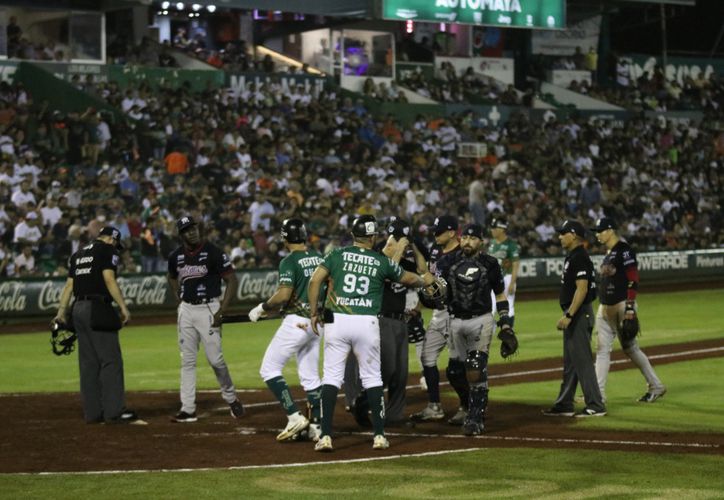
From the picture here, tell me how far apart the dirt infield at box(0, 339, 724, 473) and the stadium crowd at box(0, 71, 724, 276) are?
12691 millimetres

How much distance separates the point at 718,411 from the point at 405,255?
13.1ft

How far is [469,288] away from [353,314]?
186 cm

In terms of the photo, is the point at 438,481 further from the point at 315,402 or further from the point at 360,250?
the point at 315,402

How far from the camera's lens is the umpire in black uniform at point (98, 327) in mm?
14148

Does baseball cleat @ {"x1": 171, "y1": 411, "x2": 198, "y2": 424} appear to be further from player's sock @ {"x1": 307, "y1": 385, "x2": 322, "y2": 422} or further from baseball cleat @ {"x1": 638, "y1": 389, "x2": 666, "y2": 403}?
baseball cleat @ {"x1": 638, "y1": 389, "x2": 666, "y2": 403}

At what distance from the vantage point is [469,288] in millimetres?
13297

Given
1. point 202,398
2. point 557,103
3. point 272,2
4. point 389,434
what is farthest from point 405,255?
point 557,103

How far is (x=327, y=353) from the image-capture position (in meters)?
12.0

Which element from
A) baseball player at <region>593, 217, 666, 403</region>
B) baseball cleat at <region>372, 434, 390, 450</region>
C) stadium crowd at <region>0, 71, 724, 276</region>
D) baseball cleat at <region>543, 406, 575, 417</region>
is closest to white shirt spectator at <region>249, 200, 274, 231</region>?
stadium crowd at <region>0, 71, 724, 276</region>

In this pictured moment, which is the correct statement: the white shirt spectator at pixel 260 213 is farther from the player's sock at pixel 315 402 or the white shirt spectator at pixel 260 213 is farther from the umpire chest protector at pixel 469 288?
the player's sock at pixel 315 402

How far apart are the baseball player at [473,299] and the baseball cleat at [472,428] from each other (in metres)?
0.20

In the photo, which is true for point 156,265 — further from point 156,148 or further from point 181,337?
point 181,337

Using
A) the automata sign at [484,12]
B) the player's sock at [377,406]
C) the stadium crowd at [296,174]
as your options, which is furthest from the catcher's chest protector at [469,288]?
the automata sign at [484,12]

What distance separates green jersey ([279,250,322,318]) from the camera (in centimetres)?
1265
